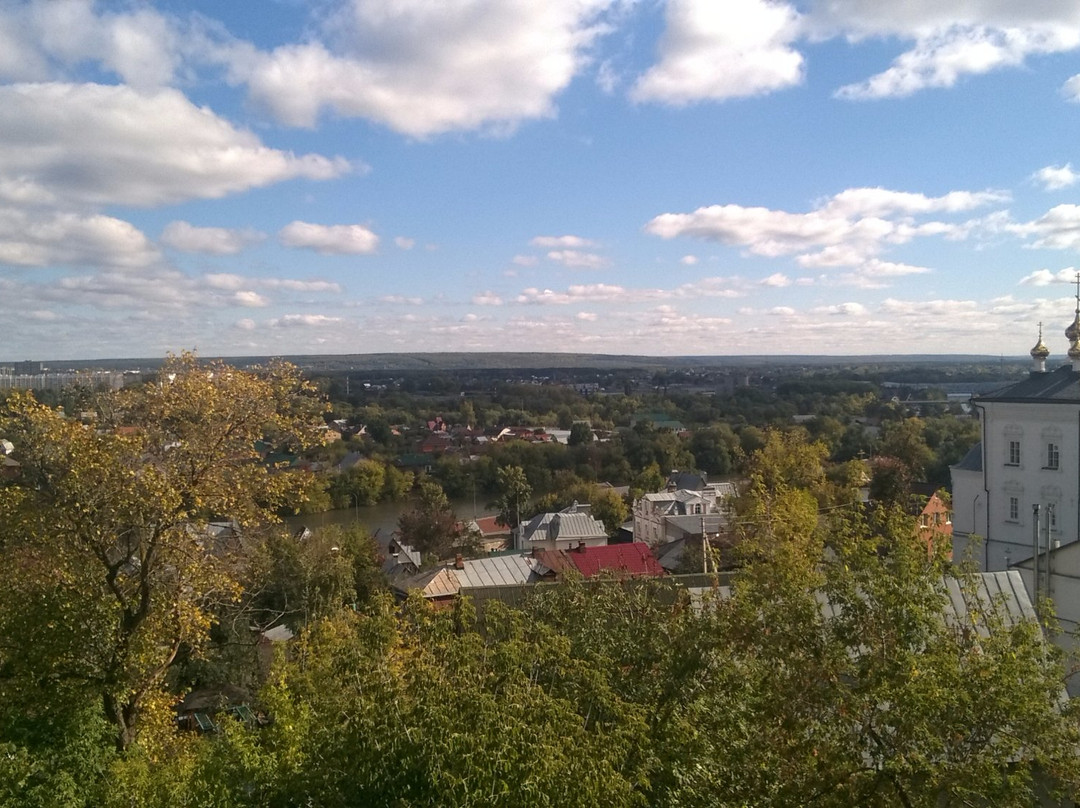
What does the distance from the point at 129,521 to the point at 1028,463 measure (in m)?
21.1

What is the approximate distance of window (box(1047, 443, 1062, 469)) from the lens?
20.5m

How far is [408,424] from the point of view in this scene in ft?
293

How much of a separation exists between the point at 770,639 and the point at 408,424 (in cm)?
8415

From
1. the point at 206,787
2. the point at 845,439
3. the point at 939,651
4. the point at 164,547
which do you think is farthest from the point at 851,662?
the point at 845,439

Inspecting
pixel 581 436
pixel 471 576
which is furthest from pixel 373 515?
pixel 471 576

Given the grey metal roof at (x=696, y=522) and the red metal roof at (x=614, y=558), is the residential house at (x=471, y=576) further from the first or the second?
the grey metal roof at (x=696, y=522)

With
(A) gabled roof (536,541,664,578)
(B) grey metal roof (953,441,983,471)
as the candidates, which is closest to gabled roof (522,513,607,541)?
(A) gabled roof (536,541,664,578)

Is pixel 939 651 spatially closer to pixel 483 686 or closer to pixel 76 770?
pixel 483 686

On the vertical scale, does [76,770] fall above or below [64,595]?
below

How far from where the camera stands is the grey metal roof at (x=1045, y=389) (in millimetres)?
20266

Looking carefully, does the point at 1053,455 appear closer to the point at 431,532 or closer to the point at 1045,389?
the point at 1045,389

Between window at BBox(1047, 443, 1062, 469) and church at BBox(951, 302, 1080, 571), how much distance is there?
22 mm

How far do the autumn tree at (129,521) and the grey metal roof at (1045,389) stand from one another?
18773 mm

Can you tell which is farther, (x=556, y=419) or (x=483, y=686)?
(x=556, y=419)
